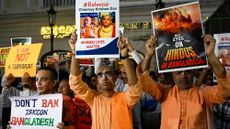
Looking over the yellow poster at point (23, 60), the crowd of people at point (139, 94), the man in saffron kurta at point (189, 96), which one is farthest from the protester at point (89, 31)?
the yellow poster at point (23, 60)

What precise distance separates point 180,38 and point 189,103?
2.16 ft

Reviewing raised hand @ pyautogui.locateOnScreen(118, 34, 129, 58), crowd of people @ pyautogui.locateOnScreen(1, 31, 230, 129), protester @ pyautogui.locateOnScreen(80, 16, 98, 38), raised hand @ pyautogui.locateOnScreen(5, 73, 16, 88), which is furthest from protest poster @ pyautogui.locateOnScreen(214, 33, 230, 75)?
raised hand @ pyautogui.locateOnScreen(5, 73, 16, 88)

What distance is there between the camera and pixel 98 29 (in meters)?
4.66

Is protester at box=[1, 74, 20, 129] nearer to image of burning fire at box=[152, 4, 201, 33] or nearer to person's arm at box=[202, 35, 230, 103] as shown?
image of burning fire at box=[152, 4, 201, 33]

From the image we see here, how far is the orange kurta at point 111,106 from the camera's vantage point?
4.37m

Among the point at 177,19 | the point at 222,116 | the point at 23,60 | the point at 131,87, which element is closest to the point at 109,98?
the point at 131,87

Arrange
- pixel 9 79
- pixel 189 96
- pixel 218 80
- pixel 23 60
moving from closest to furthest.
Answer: pixel 218 80
pixel 189 96
pixel 23 60
pixel 9 79

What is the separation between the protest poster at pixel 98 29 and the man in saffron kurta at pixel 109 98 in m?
0.10

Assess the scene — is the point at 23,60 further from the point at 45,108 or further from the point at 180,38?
the point at 180,38

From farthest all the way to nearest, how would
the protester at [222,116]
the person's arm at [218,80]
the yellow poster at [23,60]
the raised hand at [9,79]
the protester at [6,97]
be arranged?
the protester at [6,97] < the raised hand at [9,79] < the yellow poster at [23,60] < the protester at [222,116] < the person's arm at [218,80]

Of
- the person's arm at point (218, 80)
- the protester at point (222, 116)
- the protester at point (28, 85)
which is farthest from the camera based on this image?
the protester at point (28, 85)

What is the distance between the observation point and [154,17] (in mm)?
4742

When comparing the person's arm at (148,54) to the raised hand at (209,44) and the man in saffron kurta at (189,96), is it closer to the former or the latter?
the man in saffron kurta at (189,96)

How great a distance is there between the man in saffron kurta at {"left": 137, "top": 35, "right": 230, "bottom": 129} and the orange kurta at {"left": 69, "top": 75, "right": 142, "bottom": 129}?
0.20 meters
